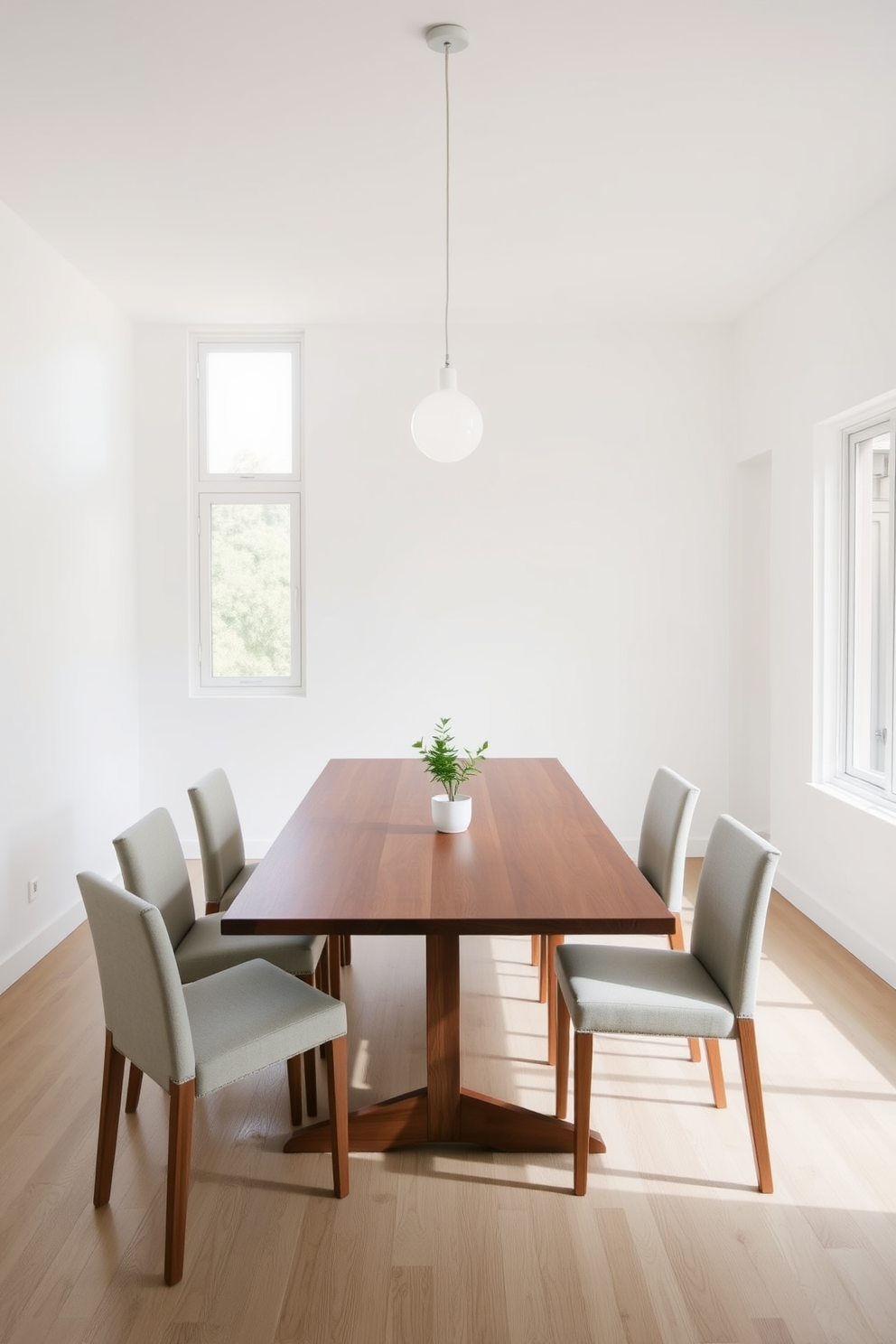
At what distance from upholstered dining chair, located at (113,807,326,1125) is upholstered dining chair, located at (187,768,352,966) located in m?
0.20

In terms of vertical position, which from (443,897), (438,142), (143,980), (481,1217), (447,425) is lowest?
(481,1217)

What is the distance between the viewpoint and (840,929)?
3863mm

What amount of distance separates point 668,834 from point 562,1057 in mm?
797

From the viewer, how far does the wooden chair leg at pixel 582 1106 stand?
2.11m

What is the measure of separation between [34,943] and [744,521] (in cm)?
402

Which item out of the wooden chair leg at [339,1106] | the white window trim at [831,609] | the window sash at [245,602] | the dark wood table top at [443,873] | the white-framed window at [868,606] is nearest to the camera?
the dark wood table top at [443,873]

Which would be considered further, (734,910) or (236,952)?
(236,952)

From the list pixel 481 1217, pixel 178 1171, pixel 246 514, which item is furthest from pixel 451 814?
pixel 246 514

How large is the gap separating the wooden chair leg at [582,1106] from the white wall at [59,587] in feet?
7.58

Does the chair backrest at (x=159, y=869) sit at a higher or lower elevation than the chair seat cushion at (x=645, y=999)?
higher

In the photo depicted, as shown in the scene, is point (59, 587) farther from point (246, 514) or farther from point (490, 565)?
point (490, 565)

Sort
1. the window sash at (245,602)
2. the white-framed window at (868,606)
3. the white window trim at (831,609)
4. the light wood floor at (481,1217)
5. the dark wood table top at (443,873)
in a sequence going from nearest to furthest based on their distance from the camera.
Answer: the light wood floor at (481,1217)
the dark wood table top at (443,873)
the white-framed window at (868,606)
the white window trim at (831,609)
the window sash at (245,602)

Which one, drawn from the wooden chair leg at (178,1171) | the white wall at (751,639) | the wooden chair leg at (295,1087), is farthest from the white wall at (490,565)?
the wooden chair leg at (178,1171)

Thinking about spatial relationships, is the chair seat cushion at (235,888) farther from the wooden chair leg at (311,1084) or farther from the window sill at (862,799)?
the window sill at (862,799)
